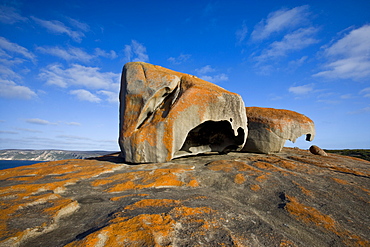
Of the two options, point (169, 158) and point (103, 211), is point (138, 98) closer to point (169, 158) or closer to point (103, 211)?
point (169, 158)

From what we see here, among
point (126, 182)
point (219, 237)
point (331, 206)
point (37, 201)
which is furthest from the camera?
point (126, 182)

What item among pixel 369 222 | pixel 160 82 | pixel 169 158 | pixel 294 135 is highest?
pixel 160 82

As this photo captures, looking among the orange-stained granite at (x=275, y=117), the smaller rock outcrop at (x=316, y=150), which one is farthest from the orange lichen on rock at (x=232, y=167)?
the smaller rock outcrop at (x=316, y=150)

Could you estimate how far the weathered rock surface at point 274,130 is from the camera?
38.5ft

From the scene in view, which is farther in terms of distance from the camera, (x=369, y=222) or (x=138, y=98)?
(x=138, y=98)

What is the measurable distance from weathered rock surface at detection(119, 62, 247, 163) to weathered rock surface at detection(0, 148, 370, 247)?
7.35 ft

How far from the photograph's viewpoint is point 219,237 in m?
2.68

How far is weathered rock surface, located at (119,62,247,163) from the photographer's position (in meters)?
Answer: 8.44

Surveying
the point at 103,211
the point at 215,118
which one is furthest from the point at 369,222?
the point at 215,118

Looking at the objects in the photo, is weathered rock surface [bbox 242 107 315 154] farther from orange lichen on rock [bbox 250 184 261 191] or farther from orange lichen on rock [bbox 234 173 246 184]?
orange lichen on rock [bbox 250 184 261 191]

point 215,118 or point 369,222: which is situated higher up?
point 215,118

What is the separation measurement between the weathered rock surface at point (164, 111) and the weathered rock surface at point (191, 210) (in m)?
2.24

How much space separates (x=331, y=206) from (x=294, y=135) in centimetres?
835

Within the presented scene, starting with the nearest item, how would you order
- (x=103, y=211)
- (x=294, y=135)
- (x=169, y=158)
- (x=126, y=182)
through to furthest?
1. (x=103, y=211)
2. (x=126, y=182)
3. (x=169, y=158)
4. (x=294, y=135)
